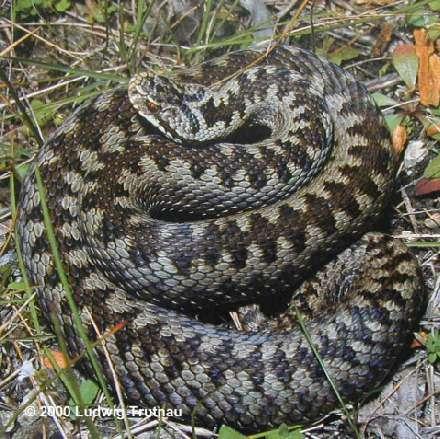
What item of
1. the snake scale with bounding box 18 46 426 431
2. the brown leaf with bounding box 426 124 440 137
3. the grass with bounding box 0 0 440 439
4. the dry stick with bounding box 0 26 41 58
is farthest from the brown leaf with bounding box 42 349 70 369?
the brown leaf with bounding box 426 124 440 137

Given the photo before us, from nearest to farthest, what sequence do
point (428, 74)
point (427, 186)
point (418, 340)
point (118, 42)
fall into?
point (418, 340)
point (427, 186)
point (428, 74)
point (118, 42)

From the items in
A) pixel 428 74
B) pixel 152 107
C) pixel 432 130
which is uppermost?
pixel 152 107

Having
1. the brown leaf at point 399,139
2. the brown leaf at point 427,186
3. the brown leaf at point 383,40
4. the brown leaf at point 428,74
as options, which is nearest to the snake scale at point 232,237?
the brown leaf at point 399,139

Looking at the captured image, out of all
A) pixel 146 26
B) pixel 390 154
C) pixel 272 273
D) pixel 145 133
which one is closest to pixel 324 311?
pixel 272 273

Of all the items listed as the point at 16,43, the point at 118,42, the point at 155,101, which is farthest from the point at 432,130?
the point at 16,43

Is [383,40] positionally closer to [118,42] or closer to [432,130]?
[432,130]

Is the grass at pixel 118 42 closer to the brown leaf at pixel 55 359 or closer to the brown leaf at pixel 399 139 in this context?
the brown leaf at pixel 399 139

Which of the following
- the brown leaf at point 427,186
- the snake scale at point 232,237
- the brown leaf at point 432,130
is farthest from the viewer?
the brown leaf at point 432,130
